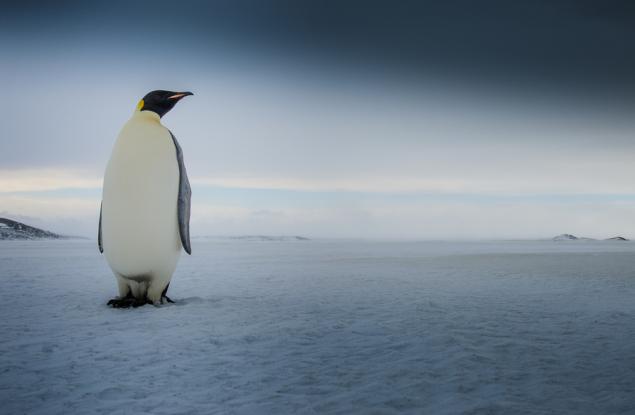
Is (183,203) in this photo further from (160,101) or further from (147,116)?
(160,101)

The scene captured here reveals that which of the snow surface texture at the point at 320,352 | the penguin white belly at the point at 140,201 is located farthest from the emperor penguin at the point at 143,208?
the snow surface texture at the point at 320,352

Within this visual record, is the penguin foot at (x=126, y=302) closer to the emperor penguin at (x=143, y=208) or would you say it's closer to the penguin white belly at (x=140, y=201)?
the emperor penguin at (x=143, y=208)

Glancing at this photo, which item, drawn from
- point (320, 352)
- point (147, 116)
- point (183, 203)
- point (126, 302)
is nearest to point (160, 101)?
point (147, 116)

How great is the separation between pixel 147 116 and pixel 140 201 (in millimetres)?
→ 894

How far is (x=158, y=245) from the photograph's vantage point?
508 cm

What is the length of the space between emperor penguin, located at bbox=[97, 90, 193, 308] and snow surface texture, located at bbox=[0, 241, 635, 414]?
0.36 meters

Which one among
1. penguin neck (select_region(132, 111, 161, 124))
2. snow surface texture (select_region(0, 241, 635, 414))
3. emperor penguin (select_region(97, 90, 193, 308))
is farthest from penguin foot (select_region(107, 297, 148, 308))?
penguin neck (select_region(132, 111, 161, 124))

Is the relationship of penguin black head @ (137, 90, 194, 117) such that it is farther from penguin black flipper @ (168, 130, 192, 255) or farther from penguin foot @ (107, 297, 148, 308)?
penguin foot @ (107, 297, 148, 308)

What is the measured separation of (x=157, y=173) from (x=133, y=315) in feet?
4.40

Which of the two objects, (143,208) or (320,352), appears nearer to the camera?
(320,352)

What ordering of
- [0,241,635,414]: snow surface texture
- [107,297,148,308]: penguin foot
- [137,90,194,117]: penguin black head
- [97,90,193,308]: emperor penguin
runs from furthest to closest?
[137,90,194,117]: penguin black head, [107,297,148,308]: penguin foot, [97,90,193,308]: emperor penguin, [0,241,635,414]: snow surface texture

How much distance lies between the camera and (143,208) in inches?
197

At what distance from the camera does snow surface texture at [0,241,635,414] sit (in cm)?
255

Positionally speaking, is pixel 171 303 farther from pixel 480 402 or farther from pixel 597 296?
pixel 597 296
